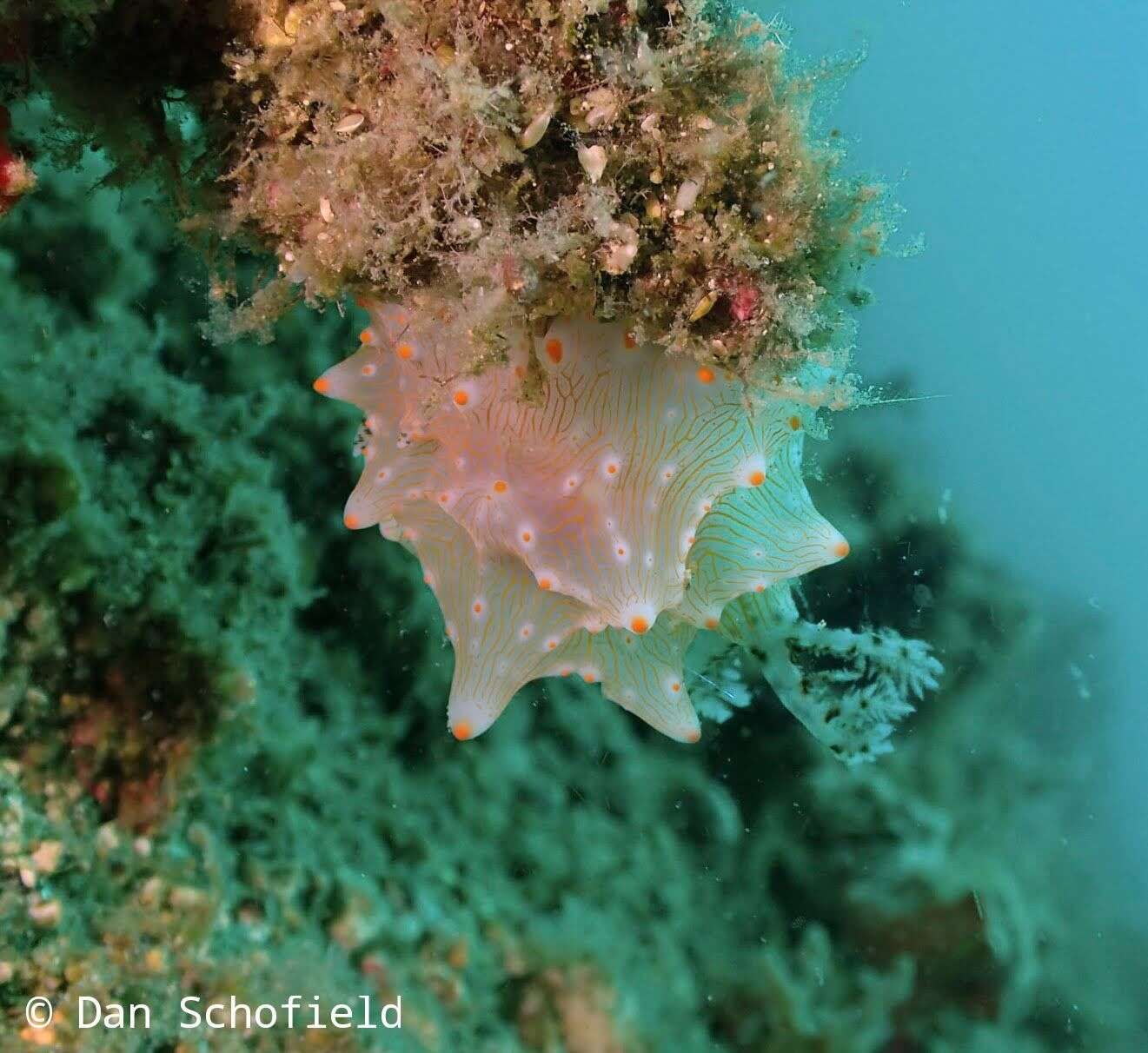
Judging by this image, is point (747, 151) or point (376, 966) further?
point (376, 966)

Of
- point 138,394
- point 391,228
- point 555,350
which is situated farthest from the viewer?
point 138,394

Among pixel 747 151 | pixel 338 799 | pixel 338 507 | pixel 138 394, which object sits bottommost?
pixel 338 799

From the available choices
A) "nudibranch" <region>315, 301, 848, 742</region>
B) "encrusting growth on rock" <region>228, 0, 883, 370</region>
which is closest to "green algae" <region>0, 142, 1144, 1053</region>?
"nudibranch" <region>315, 301, 848, 742</region>

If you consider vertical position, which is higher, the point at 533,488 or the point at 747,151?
the point at 747,151

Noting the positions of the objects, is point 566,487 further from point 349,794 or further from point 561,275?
point 349,794

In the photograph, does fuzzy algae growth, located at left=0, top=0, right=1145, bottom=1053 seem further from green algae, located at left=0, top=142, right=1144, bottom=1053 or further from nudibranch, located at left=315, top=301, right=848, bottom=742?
nudibranch, located at left=315, top=301, right=848, bottom=742

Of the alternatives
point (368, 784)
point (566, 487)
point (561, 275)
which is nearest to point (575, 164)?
point (561, 275)

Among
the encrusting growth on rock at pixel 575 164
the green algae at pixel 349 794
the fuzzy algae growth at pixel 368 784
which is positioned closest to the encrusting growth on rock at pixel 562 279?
the encrusting growth on rock at pixel 575 164

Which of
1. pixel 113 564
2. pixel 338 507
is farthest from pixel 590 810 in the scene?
pixel 113 564

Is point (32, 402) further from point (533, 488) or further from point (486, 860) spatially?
point (486, 860)

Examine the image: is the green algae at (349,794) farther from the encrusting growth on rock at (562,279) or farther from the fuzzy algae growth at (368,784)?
the encrusting growth on rock at (562,279)
